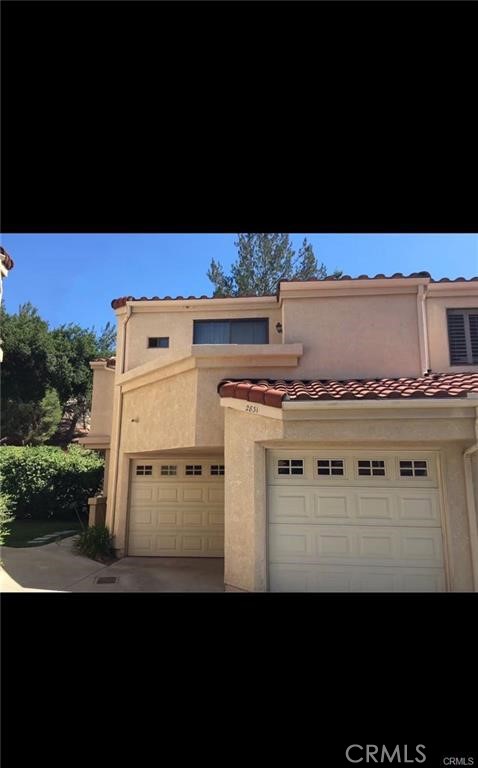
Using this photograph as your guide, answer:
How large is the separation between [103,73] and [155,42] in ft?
1.13

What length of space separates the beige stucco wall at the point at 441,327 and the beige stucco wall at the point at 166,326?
430 centimetres

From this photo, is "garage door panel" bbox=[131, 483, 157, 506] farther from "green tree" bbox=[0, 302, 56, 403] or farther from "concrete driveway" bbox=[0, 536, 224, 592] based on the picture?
"green tree" bbox=[0, 302, 56, 403]

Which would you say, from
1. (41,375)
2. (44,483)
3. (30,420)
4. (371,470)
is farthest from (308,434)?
(41,375)

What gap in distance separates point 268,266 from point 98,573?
2447 centimetres

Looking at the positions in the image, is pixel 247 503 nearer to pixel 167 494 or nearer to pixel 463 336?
pixel 167 494

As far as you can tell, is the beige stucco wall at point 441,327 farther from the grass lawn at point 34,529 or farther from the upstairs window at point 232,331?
the grass lawn at point 34,529

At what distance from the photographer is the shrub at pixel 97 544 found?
40.2 ft

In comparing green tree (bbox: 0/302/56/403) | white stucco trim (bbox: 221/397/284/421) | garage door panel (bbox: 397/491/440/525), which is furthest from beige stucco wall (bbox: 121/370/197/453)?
green tree (bbox: 0/302/56/403)

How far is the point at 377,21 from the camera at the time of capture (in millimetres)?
2277

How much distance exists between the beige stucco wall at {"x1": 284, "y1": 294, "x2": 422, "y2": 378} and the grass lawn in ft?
34.2

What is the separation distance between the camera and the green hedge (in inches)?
802

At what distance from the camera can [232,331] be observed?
13391 mm
